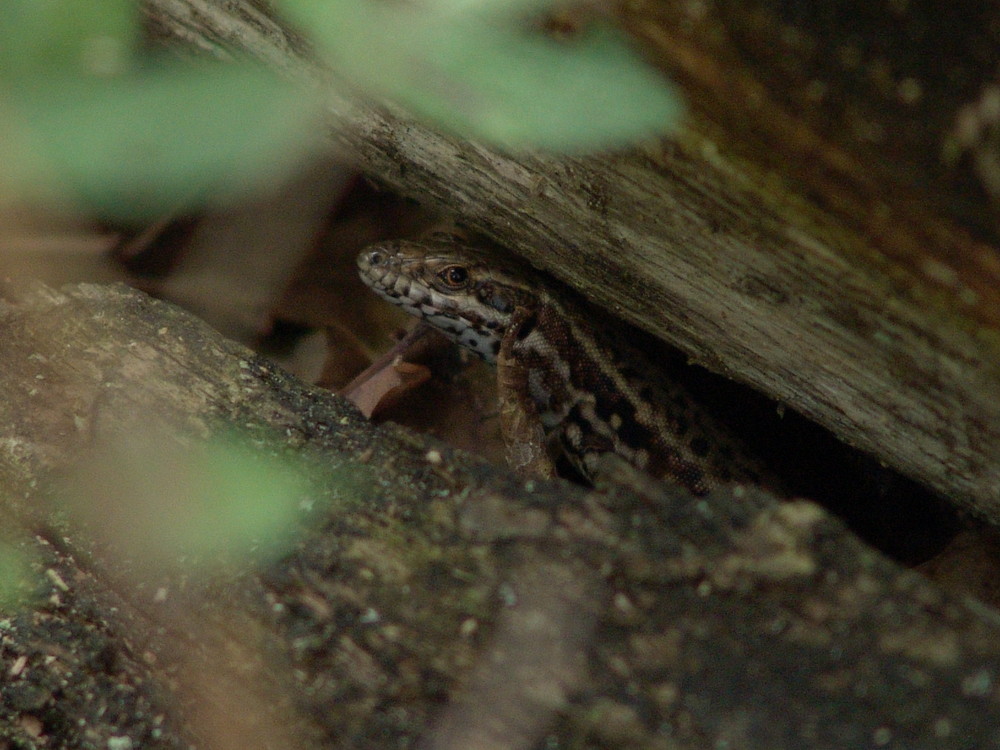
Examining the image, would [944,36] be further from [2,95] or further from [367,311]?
[367,311]

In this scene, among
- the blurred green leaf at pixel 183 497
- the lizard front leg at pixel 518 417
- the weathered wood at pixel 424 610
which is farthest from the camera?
the lizard front leg at pixel 518 417

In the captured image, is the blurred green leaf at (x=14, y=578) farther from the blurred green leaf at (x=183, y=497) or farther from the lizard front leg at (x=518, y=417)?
the lizard front leg at (x=518, y=417)

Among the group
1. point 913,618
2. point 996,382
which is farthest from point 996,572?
point 913,618

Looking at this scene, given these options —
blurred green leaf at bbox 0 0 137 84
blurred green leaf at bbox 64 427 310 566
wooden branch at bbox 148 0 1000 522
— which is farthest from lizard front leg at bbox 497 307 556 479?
blurred green leaf at bbox 0 0 137 84

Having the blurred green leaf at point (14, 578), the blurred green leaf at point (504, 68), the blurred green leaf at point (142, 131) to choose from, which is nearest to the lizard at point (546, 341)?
the blurred green leaf at point (504, 68)

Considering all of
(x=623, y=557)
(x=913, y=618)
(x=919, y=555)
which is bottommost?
(x=919, y=555)

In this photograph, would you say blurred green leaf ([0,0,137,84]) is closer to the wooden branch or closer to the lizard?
the wooden branch

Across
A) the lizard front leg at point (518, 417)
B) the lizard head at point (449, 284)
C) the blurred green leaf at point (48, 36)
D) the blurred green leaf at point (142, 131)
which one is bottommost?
the lizard front leg at point (518, 417)
